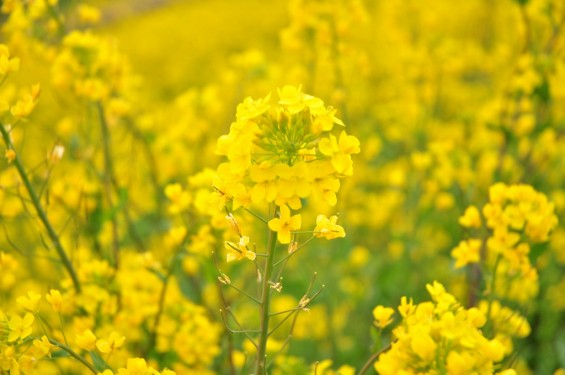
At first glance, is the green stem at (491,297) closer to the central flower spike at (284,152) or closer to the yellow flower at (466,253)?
the yellow flower at (466,253)

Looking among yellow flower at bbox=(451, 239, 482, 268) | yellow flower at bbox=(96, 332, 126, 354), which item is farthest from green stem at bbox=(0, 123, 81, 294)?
yellow flower at bbox=(451, 239, 482, 268)

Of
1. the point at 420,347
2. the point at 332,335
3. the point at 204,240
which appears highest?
the point at 420,347

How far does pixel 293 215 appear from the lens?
1.92 meters

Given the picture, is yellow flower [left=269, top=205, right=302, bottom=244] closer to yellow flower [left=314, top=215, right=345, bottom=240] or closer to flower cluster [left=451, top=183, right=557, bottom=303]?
yellow flower [left=314, top=215, right=345, bottom=240]

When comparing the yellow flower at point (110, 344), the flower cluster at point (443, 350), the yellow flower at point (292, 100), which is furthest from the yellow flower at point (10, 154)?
the flower cluster at point (443, 350)

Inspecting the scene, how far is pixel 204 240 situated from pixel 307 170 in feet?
2.73

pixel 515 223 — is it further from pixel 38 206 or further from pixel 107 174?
pixel 107 174

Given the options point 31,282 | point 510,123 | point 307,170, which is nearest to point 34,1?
point 307,170

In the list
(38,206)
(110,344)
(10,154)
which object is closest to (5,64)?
(10,154)

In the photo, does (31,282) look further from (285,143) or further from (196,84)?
(196,84)

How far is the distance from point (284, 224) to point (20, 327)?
26.0 inches

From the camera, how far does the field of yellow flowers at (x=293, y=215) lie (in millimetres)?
1263

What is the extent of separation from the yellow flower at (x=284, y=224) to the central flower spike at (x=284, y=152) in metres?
0.02

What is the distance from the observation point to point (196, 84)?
955cm
